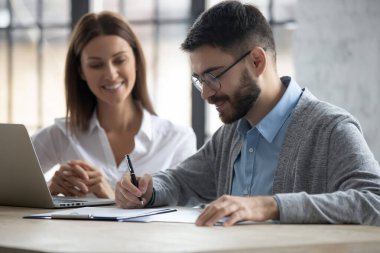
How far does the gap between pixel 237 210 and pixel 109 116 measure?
6.39 feet

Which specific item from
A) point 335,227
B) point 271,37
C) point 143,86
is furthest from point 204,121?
point 335,227

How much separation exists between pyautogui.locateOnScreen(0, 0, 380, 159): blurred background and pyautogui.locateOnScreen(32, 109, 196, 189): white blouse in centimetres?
132

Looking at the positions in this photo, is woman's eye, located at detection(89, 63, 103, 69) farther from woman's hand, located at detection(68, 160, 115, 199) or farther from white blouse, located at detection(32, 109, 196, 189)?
woman's hand, located at detection(68, 160, 115, 199)

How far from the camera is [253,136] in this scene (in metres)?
2.59

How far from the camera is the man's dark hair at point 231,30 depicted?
2520 millimetres

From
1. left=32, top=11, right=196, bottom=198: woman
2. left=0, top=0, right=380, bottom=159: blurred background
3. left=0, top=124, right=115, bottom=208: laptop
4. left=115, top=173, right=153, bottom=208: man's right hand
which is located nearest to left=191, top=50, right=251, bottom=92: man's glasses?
left=115, top=173, right=153, bottom=208: man's right hand

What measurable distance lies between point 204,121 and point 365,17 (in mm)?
1180

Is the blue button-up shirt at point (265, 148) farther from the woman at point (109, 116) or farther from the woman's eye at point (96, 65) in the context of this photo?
the woman's eye at point (96, 65)

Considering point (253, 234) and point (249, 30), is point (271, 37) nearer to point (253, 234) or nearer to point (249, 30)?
point (249, 30)

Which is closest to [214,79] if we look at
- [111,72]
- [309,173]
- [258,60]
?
[258,60]

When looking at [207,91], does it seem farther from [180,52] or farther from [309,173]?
[180,52]

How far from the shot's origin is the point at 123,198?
2486 mm

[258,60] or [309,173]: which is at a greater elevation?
[258,60]

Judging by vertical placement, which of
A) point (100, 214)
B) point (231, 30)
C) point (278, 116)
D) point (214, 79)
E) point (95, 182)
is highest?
point (231, 30)
